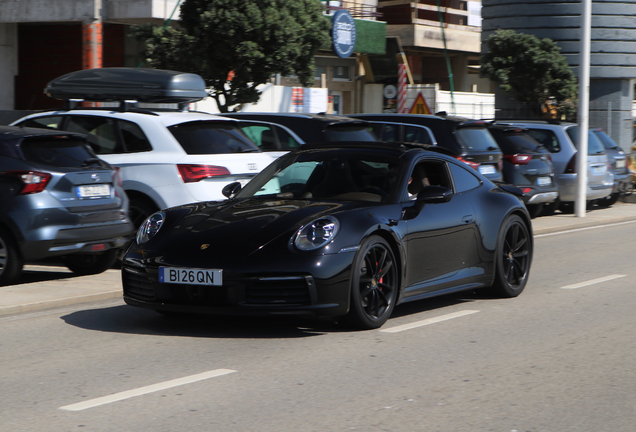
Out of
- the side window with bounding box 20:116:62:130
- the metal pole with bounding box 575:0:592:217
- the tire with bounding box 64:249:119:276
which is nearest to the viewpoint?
the tire with bounding box 64:249:119:276

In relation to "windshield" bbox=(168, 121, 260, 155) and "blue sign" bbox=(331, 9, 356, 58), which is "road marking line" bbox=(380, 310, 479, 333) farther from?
"blue sign" bbox=(331, 9, 356, 58)

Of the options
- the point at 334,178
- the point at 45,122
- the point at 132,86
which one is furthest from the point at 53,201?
the point at 132,86

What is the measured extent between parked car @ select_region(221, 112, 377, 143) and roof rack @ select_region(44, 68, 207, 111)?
5.09ft

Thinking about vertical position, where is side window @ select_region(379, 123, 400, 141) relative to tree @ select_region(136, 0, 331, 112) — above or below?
below

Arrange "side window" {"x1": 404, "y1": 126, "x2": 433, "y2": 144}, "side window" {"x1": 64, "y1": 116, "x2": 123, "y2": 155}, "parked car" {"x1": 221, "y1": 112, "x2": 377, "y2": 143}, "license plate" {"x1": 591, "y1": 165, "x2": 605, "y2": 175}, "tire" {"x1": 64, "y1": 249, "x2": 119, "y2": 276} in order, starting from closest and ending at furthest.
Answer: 1. "tire" {"x1": 64, "y1": 249, "x2": 119, "y2": 276}
2. "side window" {"x1": 64, "y1": 116, "x2": 123, "y2": 155}
3. "parked car" {"x1": 221, "y1": 112, "x2": 377, "y2": 143}
4. "side window" {"x1": 404, "y1": 126, "x2": 433, "y2": 144}
5. "license plate" {"x1": 591, "y1": 165, "x2": 605, "y2": 175}

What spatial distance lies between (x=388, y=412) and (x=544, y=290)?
472cm

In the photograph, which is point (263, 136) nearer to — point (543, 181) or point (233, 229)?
point (543, 181)

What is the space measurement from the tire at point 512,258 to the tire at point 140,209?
3927mm

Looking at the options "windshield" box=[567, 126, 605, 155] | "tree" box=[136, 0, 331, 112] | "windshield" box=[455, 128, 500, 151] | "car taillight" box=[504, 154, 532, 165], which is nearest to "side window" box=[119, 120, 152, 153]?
"windshield" box=[455, 128, 500, 151]

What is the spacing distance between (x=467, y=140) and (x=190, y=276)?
890 centimetres

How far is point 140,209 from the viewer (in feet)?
33.7

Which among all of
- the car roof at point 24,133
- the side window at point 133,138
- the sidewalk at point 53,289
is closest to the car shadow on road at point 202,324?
the sidewalk at point 53,289

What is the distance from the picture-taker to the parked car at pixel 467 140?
14.3 meters

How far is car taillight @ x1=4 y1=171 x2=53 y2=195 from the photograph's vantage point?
8.47m
